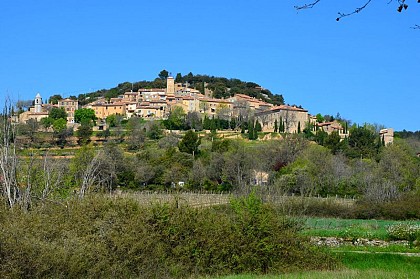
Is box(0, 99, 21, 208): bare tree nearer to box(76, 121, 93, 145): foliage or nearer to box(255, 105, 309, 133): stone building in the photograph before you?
box(76, 121, 93, 145): foliage

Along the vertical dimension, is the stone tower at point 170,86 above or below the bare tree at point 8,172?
above

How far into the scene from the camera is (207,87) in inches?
6073

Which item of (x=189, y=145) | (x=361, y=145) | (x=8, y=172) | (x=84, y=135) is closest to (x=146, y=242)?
(x=8, y=172)

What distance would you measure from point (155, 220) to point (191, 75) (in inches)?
6075

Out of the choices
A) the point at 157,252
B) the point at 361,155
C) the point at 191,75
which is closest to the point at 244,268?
the point at 157,252

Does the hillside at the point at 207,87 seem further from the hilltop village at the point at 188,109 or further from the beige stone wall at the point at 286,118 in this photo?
the beige stone wall at the point at 286,118

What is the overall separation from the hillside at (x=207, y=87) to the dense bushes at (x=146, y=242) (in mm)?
132114

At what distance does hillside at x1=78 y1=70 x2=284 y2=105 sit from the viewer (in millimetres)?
150750

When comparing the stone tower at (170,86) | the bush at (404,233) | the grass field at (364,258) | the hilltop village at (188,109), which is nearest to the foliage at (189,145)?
the grass field at (364,258)

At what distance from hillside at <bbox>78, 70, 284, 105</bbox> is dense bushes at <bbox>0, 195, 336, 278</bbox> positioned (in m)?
132

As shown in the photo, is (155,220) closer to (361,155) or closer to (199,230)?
(199,230)

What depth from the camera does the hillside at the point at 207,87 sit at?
15075 cm

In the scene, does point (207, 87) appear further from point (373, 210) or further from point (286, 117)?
point (373, 210)

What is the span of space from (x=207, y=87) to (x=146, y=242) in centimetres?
14333
